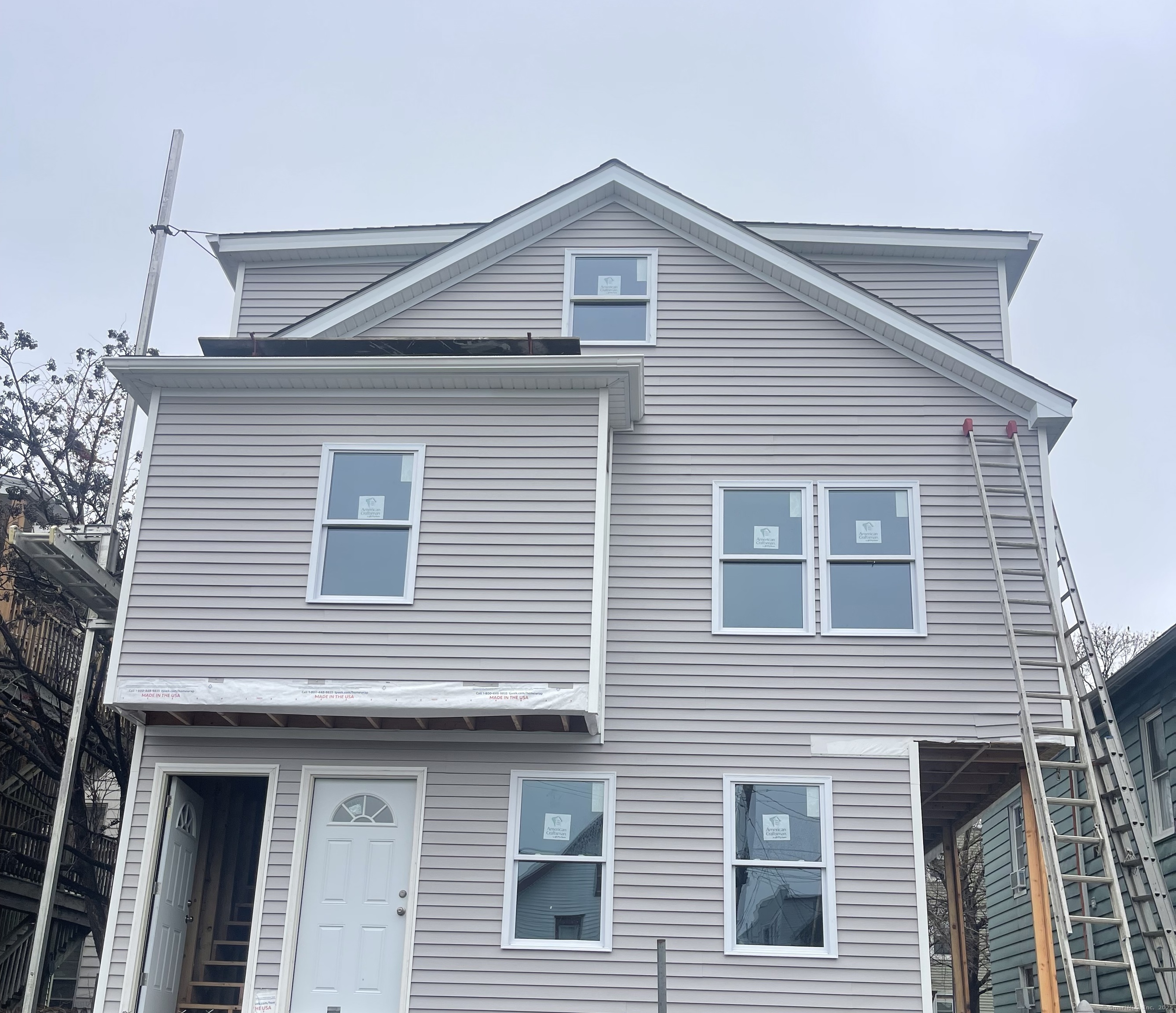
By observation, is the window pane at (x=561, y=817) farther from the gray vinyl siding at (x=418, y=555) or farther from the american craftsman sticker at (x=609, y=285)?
the american craftsman sticker at (x=609, y=285)

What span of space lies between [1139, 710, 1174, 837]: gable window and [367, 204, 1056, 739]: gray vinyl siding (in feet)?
12.0

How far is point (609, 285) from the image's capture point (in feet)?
43.7

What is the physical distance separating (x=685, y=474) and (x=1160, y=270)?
3101 cm

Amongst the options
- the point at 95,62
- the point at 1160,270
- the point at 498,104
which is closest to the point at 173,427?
the point at 95,62

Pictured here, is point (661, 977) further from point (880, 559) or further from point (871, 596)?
point (880, 559)

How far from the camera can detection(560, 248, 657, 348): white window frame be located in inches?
512

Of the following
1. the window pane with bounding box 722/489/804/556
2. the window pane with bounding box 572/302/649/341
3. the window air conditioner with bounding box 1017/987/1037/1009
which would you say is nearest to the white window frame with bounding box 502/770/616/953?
the window pane with bounding box 722/489/804/556

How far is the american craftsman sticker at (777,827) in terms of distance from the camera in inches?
433

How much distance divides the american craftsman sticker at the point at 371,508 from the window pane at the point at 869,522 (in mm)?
4491

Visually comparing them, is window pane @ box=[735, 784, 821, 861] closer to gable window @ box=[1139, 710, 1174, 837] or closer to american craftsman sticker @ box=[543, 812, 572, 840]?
american craftsman sticker @ box=[543, 812, 572, 840]

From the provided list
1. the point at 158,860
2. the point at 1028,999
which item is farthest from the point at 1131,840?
the point at 1028,999

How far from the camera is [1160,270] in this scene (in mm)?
37250

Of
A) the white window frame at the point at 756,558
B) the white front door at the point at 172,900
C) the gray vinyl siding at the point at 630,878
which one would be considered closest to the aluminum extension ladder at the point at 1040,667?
the gray vinyl siding at the point at 630,878

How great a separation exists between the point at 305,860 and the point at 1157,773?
9807mm
